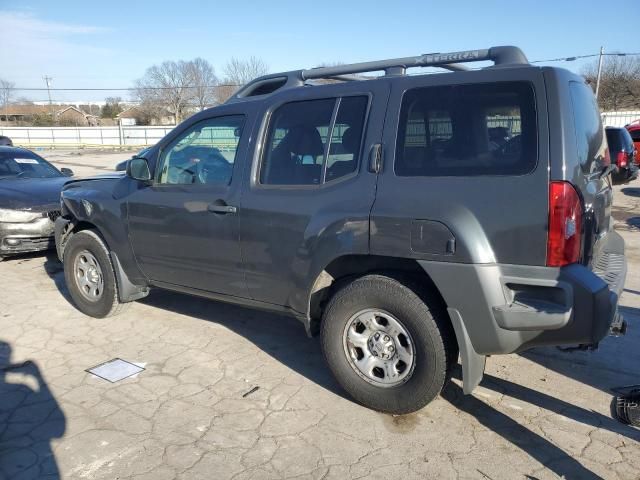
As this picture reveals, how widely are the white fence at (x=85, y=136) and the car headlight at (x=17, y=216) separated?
1547 inches

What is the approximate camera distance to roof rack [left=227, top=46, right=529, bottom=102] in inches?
118

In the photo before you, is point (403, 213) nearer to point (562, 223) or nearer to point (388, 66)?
point (562, 223)

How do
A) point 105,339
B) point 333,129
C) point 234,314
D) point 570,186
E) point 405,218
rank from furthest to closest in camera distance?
1. point 234,314
2. point 105,339
3. point 333,129
4. point 405,218
5. point 570,186

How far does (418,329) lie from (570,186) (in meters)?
1.11

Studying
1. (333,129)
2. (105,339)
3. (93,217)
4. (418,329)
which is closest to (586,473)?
(418,329)

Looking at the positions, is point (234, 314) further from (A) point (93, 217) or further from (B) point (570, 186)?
(B) point (570, 186)

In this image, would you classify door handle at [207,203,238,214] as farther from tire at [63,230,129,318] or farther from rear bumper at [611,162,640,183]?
rear bumper at [611,162,640,183]

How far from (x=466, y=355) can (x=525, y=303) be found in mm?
437

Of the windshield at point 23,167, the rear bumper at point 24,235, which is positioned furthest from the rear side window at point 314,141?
the windshield at point 23,167

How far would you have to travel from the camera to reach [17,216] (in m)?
6.70

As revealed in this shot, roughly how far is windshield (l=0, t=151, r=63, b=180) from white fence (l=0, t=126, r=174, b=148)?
37.3m

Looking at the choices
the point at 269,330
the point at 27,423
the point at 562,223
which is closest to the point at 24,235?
the point at 269,330

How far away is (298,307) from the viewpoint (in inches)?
138

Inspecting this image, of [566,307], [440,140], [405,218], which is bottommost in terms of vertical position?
[566,307]
